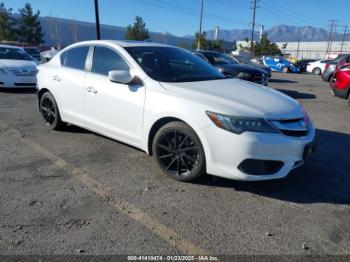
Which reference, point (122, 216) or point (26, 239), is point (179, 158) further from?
point (26, 239)

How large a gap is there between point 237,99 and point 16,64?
351 inches

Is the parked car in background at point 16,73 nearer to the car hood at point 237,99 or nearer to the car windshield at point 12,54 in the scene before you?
the car windshield at point 12,54

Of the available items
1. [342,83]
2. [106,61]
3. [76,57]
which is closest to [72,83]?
[76,57]

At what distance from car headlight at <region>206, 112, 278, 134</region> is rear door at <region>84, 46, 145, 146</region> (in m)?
1.17

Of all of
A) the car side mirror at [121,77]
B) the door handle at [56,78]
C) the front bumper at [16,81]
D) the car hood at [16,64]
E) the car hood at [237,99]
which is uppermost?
the car side mirror at [121,77]

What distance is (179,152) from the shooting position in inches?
151

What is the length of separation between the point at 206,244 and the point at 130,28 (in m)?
54.8

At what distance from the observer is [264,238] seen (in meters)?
2.88

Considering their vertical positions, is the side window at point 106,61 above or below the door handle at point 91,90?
above

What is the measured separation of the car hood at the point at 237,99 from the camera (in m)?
3.49

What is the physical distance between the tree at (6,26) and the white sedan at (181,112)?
51.5 m

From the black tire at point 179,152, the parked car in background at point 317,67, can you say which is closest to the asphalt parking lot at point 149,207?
the black tire at point 179,152

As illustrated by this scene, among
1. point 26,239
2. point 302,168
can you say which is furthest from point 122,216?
point 302,168

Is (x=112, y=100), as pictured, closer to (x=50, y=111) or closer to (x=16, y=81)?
(x=50, y=111)
